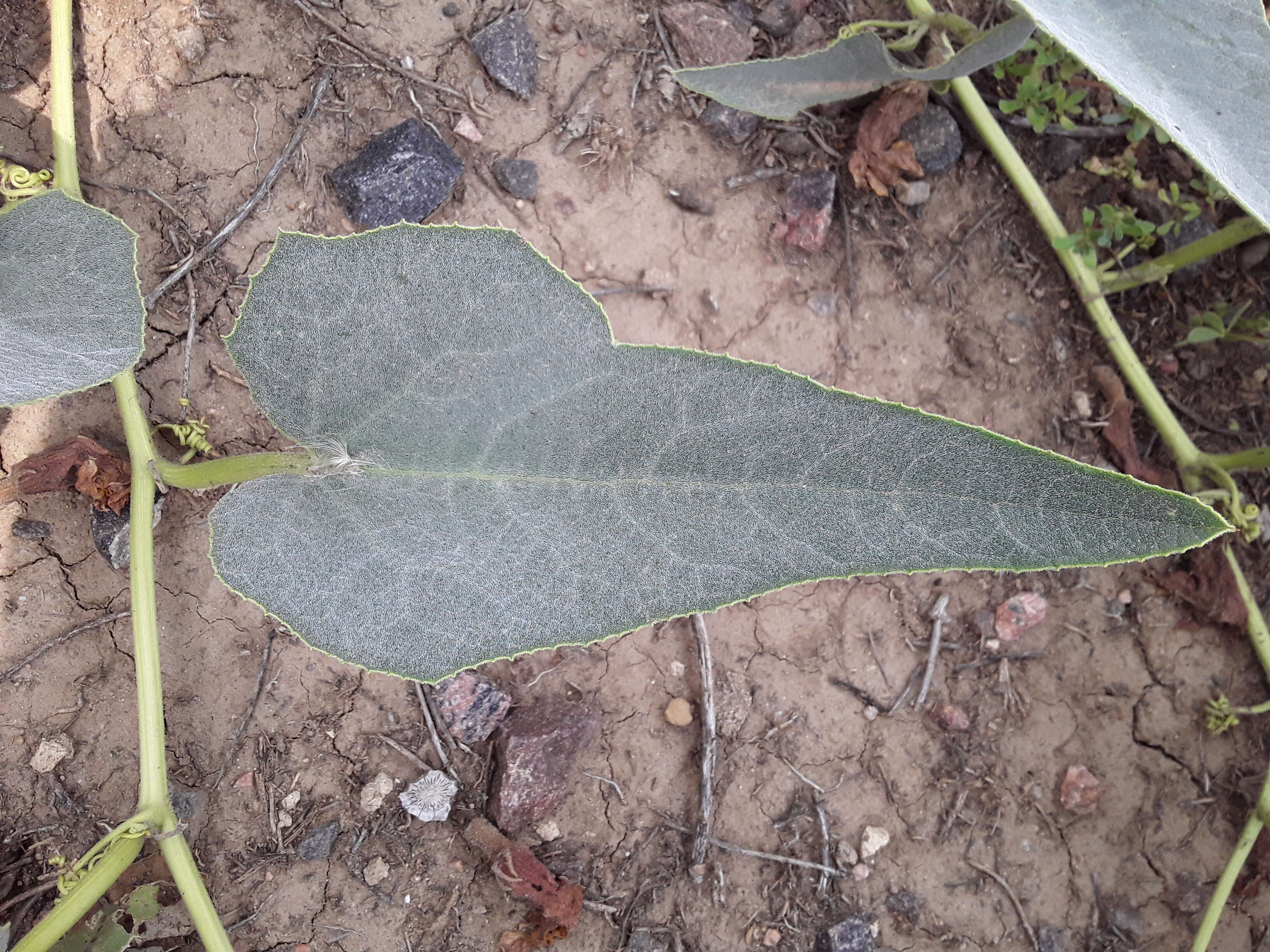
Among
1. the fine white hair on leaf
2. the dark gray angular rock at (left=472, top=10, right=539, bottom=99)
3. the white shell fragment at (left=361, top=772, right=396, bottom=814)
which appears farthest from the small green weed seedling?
the white shell fragment at (left=361, top=772, right=396, bottom=814)

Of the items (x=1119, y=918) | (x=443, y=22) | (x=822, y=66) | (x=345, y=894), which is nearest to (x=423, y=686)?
(x=345, y=894)

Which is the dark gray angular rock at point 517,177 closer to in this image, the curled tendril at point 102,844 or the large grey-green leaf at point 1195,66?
the large grey-green leaf at point 1195,66

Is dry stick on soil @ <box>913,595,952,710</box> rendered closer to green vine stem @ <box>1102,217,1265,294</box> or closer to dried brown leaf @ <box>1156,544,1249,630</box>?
dried brown leaf @ <box>1156,544,1249,630</box>

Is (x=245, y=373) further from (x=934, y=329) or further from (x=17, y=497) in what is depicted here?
(x=934, y=329)

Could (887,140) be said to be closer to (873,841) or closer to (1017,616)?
(1017,616)

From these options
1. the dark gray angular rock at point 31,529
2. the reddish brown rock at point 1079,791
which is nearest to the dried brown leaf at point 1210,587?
the reddish brown rock at point 1079,791
